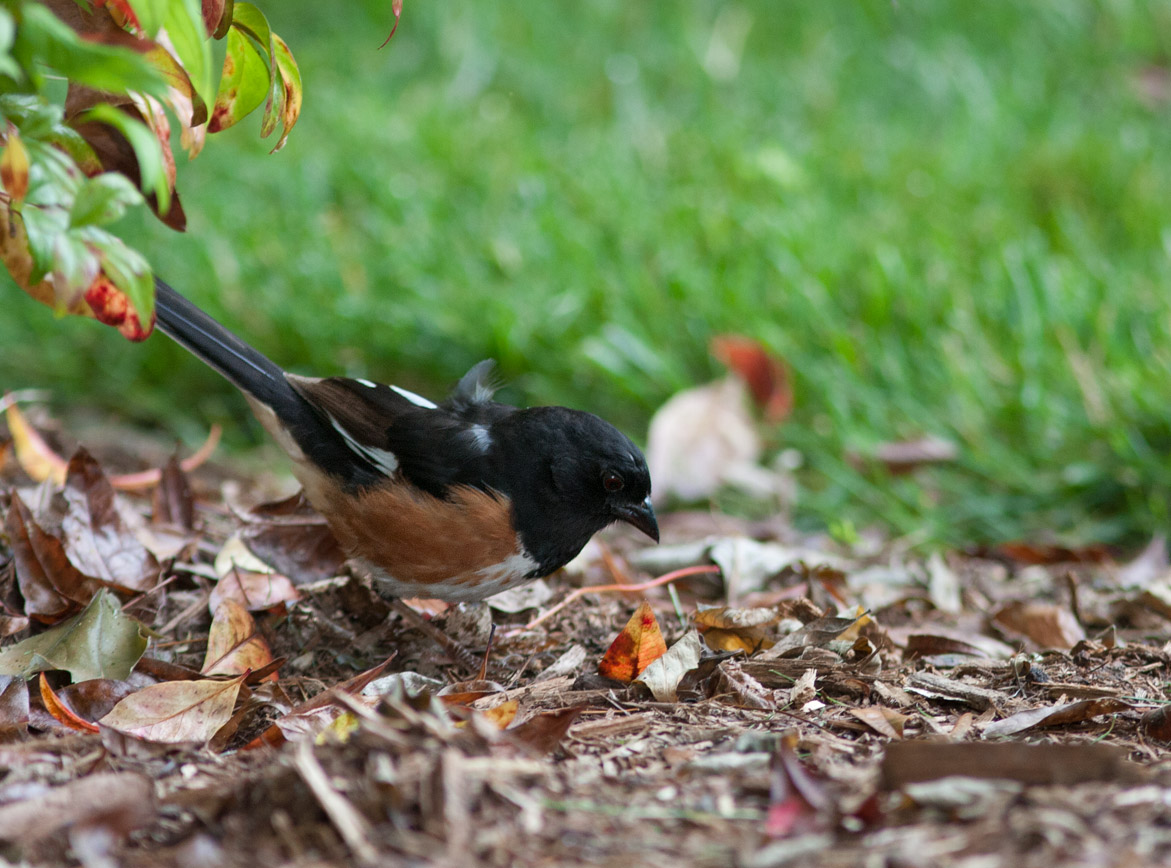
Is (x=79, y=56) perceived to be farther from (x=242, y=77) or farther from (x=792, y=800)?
(x=792, y=800)

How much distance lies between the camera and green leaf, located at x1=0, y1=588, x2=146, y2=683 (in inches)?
103

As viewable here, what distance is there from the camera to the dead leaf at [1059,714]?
7.98ft

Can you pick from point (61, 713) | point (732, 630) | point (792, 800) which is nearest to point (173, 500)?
point (61, 713)

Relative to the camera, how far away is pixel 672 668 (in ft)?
8.70

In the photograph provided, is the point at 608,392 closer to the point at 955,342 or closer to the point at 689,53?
the point at 955,342

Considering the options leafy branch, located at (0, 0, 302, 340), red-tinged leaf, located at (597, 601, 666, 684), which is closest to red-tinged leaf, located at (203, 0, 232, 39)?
leafy branch, located at (0, 0, 302, 340)

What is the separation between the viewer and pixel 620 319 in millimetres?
5336

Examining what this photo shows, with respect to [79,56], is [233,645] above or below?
below

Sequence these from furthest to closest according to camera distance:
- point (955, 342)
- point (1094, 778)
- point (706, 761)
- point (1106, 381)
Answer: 1. point (955, 342)
2. point (1106, 381)
3. point (706, 761)
4. point (1094, 778)

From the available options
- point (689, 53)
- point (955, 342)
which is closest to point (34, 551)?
point (955, 342)

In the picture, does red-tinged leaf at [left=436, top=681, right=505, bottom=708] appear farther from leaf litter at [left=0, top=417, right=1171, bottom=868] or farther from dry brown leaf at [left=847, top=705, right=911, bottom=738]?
dry brown leaf at [left=847, top=705, right=911, bottom=738]

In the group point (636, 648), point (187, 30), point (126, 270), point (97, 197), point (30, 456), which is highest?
point (187, 30)

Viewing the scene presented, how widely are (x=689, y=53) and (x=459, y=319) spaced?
4.00 m

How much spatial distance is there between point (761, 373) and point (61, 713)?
337 cm
